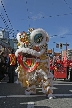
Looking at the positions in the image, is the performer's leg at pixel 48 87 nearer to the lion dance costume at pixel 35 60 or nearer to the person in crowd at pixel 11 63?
the lion dance costume at pixel 35 60

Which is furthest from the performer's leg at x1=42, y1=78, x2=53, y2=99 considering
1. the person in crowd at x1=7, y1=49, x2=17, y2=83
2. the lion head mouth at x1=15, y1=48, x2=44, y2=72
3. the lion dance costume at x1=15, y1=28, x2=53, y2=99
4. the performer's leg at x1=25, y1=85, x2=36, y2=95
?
the person in crowd at x1=7, y1=49, x2=17, y2=83

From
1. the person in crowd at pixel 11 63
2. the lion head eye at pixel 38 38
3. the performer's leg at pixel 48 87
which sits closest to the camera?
the performer's leg at pixel 48 87

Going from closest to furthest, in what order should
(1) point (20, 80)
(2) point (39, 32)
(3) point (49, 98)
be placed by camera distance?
(3) point (49, 98) < (2) point (39, 32) < (1) point (20, 80)

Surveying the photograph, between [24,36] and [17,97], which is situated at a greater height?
[24,36]

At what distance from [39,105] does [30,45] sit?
2447 mm

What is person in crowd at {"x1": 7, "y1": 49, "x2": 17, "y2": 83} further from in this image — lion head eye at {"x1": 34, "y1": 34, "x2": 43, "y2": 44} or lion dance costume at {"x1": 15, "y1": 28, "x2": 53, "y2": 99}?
lion head eye at {"x1": 34, "y1": 34, "x2": 43, "y2": 44}

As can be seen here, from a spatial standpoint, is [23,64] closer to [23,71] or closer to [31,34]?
[23,71]

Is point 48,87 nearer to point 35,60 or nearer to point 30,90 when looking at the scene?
point 30,90

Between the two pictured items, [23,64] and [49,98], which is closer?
[49,98]

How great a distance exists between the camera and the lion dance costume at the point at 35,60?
8672 millimetres

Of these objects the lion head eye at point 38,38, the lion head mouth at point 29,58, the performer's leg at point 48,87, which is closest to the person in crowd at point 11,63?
the lion head mouth at point 29,58

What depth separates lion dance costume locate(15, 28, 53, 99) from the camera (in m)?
8.67

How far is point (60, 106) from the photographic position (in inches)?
276

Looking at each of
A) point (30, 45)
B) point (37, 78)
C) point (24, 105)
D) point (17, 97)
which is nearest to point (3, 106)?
point (24, 105)
